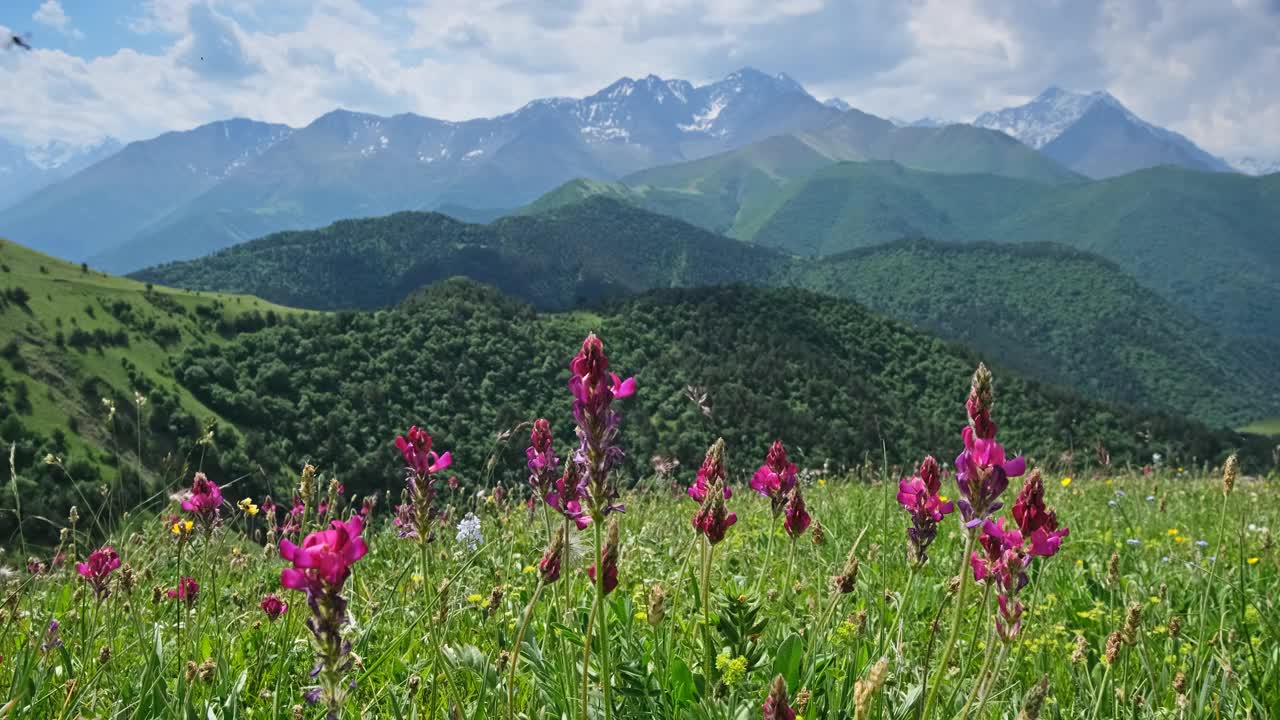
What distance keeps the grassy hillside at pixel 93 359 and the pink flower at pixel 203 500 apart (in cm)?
6045

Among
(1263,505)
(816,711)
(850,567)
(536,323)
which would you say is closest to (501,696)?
(816,711)

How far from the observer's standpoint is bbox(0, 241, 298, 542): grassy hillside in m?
71.8

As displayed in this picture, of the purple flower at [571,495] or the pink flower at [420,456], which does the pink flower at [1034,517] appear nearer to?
the purple flower at [571,495]

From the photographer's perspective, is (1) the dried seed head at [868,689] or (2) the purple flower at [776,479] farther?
(2) the purple flower at [776,479]

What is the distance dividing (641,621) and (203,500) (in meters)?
2.10

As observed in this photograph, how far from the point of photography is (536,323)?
135375 millimetres

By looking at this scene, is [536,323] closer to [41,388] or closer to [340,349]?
[340,349]

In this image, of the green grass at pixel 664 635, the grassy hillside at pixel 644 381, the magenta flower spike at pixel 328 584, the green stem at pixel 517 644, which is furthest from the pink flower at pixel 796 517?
the grassy hillside at pixel 644 381

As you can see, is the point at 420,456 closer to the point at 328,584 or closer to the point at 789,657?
the point at 328,584

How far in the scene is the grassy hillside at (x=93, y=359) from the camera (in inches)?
2825

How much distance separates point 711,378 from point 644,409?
13.6m

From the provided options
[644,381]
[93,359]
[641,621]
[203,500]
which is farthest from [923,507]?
[93,359]

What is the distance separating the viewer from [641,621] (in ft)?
12.2

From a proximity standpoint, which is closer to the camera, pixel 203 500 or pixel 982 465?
pixel 982 465
